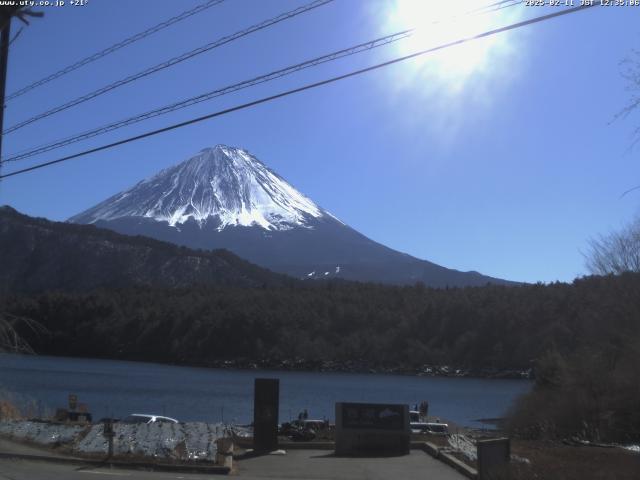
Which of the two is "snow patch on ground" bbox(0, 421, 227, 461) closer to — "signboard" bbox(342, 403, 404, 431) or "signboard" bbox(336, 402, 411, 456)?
"signboard" bbox(336, 402, 411, 456)

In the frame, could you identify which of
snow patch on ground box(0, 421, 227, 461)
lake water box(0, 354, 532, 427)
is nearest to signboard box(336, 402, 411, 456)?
snow patch on ground box(0, 421, 227, 461)

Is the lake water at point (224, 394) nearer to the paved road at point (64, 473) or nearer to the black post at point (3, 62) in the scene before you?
the paved road at point (64, 473)

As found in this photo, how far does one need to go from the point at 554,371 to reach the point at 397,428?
17.2m

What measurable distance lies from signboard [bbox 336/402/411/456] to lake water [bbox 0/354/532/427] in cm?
1545

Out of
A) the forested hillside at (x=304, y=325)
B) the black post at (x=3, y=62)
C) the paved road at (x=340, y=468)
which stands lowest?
the paved road at (x=340, y=468)

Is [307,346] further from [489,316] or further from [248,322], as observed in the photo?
[489,316]

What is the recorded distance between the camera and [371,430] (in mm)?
21766

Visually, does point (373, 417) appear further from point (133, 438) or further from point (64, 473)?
point (64, 473)

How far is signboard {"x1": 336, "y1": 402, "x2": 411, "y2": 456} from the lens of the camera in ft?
70.9

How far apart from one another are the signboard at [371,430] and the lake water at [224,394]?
50.7ft

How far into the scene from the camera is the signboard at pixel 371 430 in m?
21.6

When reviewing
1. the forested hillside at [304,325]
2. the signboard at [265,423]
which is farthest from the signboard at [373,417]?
the forested hillside at [304,325]

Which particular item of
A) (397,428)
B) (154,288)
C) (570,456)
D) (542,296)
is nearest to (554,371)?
(397,428)

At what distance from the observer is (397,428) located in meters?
21.7
